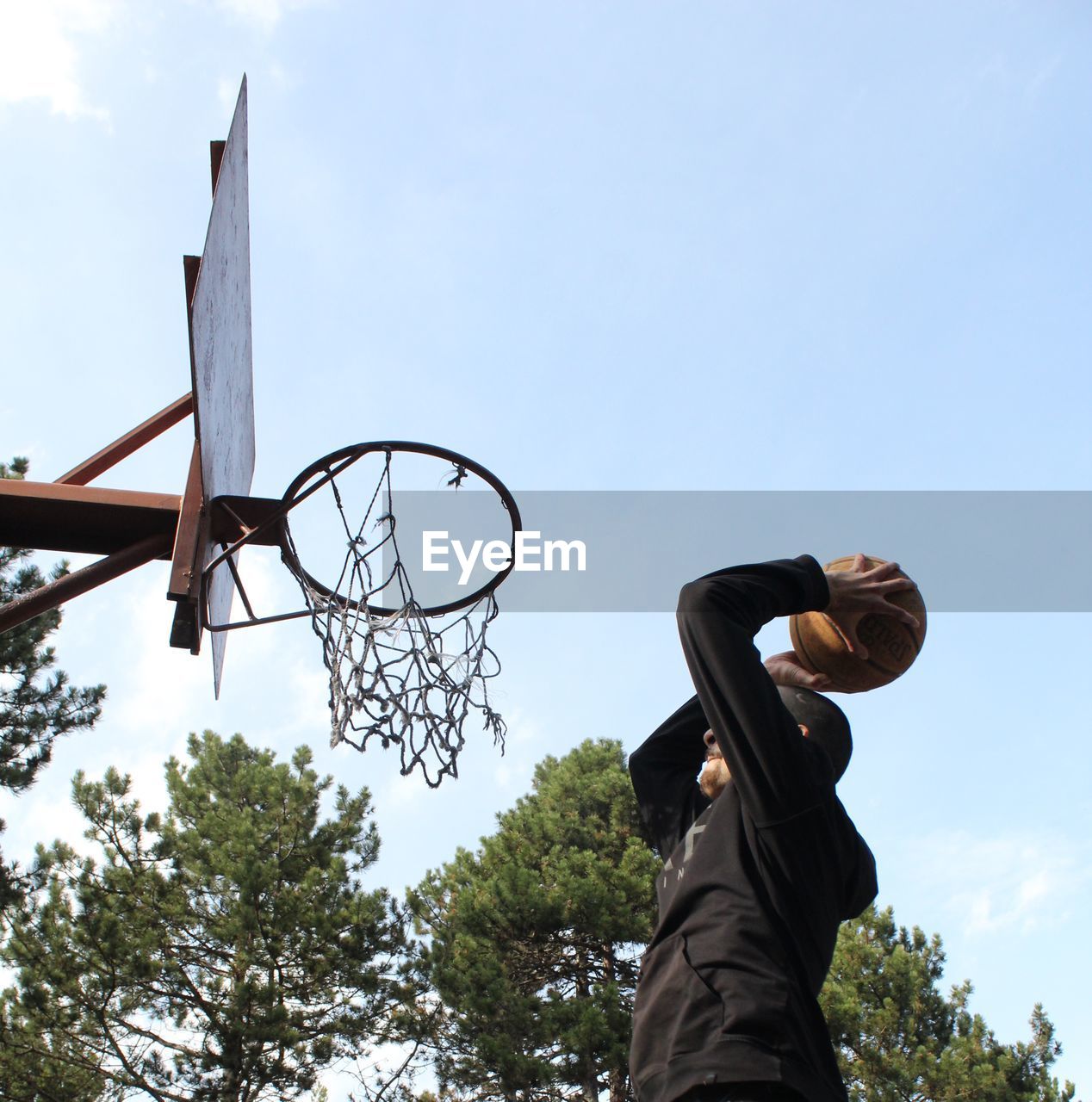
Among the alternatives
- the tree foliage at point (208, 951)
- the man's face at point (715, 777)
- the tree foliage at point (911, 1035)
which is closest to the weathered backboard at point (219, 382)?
the man's face at point (715, 777)

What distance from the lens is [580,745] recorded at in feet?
64.7

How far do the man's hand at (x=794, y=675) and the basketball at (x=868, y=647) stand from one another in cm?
2

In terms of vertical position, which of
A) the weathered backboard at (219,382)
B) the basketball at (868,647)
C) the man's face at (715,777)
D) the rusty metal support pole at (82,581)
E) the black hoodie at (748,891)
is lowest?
the black hoodie at (748,891)

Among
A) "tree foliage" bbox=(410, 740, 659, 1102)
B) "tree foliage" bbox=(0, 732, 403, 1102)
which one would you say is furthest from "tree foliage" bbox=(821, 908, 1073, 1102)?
"tree foliage" bbox=(0, 732, 403, 1102)

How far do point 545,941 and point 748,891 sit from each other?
14.4 meters

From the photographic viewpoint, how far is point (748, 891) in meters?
2.43

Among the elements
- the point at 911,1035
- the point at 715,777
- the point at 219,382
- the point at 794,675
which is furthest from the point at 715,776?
the point at 911,1035

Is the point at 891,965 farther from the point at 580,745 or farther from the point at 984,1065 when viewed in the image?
the point at 580,745

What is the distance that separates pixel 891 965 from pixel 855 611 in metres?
16.9

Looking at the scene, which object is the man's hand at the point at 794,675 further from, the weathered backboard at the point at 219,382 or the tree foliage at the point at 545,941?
the tree foliage at the point at 545,941

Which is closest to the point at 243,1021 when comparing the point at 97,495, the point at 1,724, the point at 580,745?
the point at 1,724

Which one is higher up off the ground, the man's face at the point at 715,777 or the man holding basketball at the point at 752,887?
the man's face at the point at 715,777

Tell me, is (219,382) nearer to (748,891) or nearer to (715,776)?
(715,776)

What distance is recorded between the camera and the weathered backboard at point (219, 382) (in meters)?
4.51
